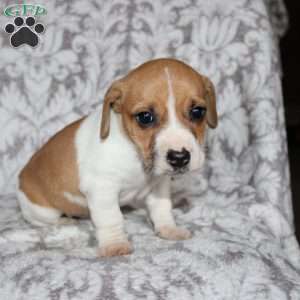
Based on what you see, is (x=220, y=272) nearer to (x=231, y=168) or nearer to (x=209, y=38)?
(x=231, y=168)

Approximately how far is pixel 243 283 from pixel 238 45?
162cm

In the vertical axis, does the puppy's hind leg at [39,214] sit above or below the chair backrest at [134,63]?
below

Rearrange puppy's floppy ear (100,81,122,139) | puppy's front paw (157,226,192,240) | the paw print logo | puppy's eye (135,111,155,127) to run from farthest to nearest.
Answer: the paw print logo, puppy's front paw (157,226,192,240), puppy's floppy ear (100,81,122,139), puppy's eye (135,111,155,127)

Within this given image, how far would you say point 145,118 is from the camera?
2.19m

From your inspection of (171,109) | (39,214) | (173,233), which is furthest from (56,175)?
(171,109)

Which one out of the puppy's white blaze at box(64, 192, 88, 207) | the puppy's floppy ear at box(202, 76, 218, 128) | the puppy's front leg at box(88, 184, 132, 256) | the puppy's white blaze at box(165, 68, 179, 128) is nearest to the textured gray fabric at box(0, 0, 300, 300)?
the puppy's white blaze at box(64, 192, 88, 207)

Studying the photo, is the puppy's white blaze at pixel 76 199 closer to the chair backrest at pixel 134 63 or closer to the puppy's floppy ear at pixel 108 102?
the puppy's floppy ear at pixel 108 102

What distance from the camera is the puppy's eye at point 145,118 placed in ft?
7.14

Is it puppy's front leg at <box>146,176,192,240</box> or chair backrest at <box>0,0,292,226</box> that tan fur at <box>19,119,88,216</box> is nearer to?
puppy's front leg at <box>146,176,192,240</box>

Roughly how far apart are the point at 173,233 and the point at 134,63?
119cm

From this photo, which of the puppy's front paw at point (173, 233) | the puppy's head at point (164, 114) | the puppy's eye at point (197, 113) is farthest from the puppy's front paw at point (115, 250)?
the puppy's eye at point (197, 113)

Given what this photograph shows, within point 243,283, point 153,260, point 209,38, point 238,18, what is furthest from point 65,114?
point 243,283

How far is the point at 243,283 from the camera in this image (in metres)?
2.06

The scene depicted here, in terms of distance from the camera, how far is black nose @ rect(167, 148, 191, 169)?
2.06 m
